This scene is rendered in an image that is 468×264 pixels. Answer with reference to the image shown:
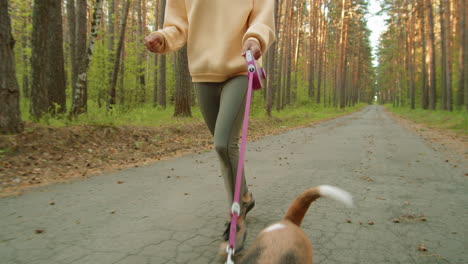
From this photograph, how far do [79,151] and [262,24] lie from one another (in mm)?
5413

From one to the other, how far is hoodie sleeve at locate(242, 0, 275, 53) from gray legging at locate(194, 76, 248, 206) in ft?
1.11

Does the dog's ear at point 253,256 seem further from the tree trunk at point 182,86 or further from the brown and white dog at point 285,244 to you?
the tree trunk at point 182,86

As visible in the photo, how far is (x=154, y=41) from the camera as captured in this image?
2586 millimetres

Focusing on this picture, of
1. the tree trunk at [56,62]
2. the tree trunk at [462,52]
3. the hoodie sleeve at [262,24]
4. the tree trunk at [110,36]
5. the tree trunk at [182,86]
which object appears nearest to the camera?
the hoodie sleeve at [262,24]

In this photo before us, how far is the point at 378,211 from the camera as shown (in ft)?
11.1

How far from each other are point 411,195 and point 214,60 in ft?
10.7

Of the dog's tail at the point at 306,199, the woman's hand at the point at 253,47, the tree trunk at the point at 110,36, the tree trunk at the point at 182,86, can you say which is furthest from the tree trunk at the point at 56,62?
the dog's tail at the point at 306,199

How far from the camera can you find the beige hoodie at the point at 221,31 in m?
2.45

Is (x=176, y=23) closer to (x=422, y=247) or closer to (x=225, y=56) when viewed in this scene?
(x=225, y=56)

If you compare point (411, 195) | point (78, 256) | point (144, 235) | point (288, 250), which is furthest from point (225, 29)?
point (411, 195)

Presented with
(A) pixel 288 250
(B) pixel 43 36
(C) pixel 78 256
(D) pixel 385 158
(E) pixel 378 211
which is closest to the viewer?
(A) pixel 288 250

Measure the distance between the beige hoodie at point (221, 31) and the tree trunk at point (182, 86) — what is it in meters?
10.1

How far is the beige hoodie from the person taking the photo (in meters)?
2.45

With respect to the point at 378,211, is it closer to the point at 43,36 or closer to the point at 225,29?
the point at 225,29
